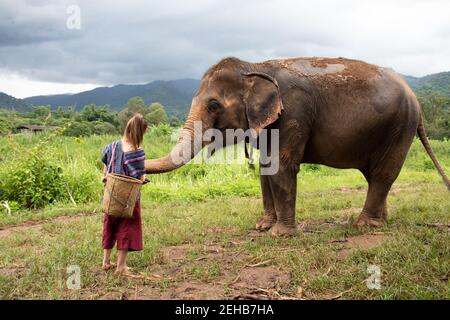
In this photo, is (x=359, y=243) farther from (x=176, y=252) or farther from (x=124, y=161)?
(x=124, y=161)

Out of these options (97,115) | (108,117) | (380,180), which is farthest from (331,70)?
(97,115)

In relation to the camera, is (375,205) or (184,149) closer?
(184,149)

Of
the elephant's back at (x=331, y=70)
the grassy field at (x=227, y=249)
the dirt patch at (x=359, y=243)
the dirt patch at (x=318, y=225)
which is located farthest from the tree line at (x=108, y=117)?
the dirt patch at (x=359, y=243)

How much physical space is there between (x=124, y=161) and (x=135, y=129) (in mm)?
325

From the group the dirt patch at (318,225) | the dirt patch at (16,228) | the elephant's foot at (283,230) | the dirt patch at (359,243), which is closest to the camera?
the dirt patch at (359,243)

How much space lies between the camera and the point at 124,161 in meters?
4.64

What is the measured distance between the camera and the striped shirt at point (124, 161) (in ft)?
15.2

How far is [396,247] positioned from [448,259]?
555 millimetres

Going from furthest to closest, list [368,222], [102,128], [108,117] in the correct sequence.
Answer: [108,117] → [102,128] → [368,222]

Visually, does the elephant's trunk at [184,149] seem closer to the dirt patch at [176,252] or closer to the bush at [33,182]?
the dirt patch at [176,252]

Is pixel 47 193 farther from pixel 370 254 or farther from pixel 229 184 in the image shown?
pixel 370 254

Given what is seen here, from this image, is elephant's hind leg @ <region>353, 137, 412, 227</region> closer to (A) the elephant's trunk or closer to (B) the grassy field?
(B) the grassy field

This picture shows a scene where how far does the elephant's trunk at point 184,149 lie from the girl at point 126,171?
546mm

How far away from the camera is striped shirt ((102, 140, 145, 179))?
464 centimetres
